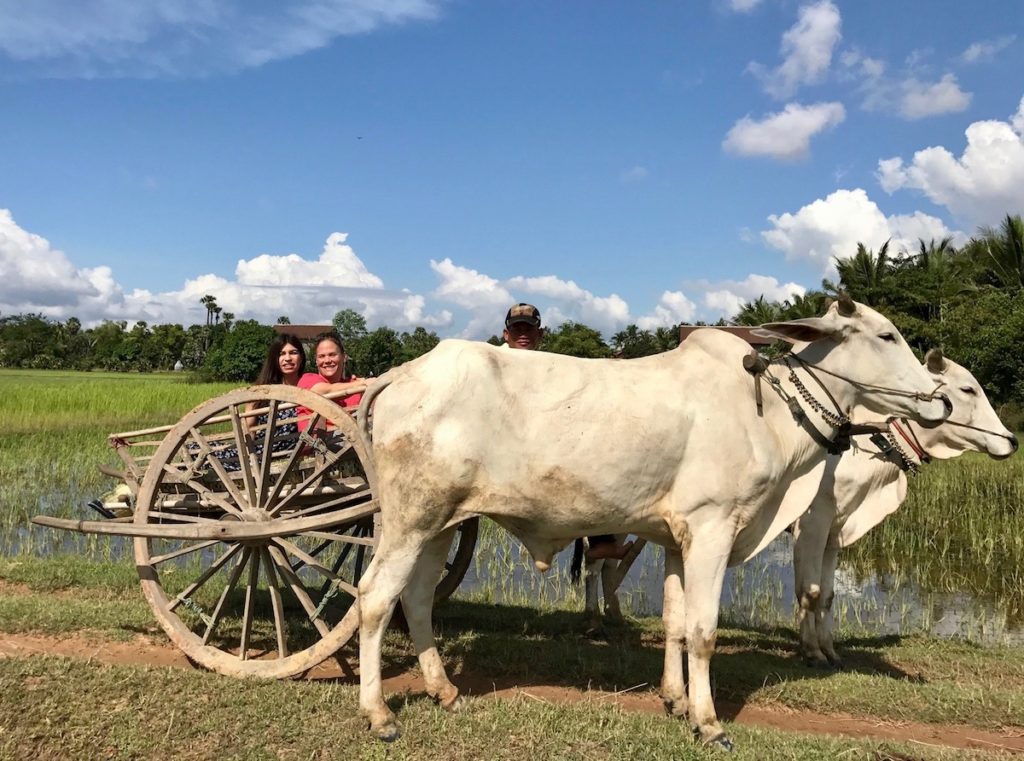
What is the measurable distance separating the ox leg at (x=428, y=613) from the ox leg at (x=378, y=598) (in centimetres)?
26

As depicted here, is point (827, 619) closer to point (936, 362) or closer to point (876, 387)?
point (936, 362)

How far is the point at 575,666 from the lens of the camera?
198 inches

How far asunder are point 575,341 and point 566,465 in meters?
38.8

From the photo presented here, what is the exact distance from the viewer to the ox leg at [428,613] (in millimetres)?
4117

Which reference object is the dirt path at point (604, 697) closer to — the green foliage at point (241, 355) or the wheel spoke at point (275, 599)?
the wheel spoke at point (275, 599)

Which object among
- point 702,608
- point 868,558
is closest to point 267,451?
point 702,608

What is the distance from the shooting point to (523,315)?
597cm

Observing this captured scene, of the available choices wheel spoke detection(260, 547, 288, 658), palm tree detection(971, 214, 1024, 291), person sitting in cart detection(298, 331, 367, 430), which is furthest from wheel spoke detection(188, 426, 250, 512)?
palm tree detection(971, 214, 1024, 291)

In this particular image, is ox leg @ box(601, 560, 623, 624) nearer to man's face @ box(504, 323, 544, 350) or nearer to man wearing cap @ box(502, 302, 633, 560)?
man wearing cap @ box(502, 302, 633, 560)

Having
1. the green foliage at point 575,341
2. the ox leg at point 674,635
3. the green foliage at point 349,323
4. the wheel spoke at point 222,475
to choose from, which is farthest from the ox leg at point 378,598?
the green foliage at point 349,323

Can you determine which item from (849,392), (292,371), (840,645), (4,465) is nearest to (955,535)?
(840,645)

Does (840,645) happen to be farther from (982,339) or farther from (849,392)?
(982,339)

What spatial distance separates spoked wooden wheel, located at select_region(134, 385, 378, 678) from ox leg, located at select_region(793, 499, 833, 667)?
118 inches

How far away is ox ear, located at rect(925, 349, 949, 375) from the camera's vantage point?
5.41 meters
